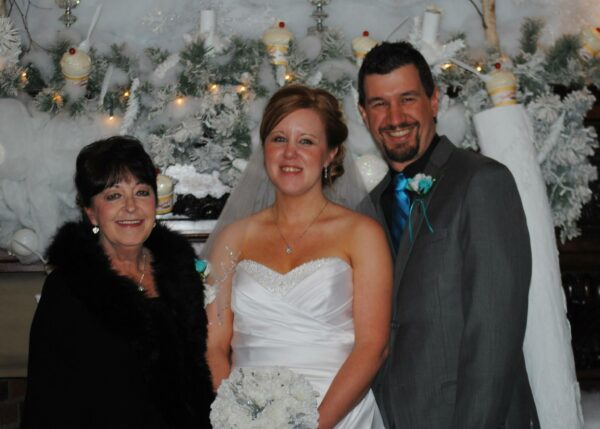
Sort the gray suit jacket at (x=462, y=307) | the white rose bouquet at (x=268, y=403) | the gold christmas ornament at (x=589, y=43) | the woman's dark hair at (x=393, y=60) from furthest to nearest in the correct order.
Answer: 1. the gold christmas ornament at (x=589, y=43)
2. the woman's dark hair at (x=393, y=60)
3. the gray suit jacket at (x=462, y=307)
4. the white rose bouquet at (x=268, y=403)

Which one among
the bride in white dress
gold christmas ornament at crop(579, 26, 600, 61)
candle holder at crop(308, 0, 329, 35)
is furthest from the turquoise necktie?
gold christmas ornament at crop(579, 26, 600, 61)

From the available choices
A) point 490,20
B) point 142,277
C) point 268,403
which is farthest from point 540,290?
point 142,277

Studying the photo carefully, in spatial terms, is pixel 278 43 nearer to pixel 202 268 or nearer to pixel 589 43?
pixel 202 268

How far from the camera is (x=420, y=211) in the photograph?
2.67 metres

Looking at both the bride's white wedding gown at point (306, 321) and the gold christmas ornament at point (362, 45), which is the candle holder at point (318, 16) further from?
the bride's white wedding gown at point (306, 321)

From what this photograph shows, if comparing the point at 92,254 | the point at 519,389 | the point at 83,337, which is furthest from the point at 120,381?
the point at 519,389

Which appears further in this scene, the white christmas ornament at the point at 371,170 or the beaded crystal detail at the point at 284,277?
the white christmas ornament at the point at 371,170

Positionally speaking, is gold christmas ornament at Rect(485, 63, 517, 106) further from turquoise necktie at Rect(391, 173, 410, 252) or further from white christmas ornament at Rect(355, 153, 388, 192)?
turquoise necktie at Rect(391, 173, 410, 252)

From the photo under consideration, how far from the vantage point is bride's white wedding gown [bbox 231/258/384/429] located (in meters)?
2.69

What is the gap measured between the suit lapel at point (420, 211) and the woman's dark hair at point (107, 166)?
2.97ft

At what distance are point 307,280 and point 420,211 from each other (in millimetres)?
451

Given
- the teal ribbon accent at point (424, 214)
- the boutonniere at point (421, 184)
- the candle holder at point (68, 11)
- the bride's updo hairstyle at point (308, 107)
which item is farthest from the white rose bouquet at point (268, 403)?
the candle holder at point (68, 11)

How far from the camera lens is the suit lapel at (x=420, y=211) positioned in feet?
8.63

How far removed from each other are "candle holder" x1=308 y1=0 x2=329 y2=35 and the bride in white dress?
100 cm
